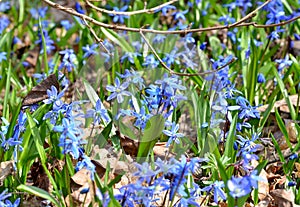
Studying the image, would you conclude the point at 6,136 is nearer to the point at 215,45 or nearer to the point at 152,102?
the point at 152,102

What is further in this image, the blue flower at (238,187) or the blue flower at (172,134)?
the blue flower at (172,134)

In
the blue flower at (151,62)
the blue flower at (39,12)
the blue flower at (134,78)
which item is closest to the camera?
the blue flower at (134,78)

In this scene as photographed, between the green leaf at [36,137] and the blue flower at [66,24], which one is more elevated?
the blue flower at [66,24]

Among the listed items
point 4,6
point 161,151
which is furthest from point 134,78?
point 4,6

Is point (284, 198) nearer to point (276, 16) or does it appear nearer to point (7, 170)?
point (7, 170)

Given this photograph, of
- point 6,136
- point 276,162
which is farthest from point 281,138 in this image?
point 6,136

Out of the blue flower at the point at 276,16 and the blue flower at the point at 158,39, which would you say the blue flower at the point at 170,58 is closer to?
the blue flower at the point at 158,39

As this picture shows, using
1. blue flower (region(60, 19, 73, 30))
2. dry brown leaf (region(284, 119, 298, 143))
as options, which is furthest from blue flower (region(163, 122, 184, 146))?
blue flower (region(60, 19, 73, 30))

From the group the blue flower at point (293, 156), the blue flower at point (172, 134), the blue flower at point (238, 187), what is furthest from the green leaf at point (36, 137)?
the blue flower at point (293, 156)
